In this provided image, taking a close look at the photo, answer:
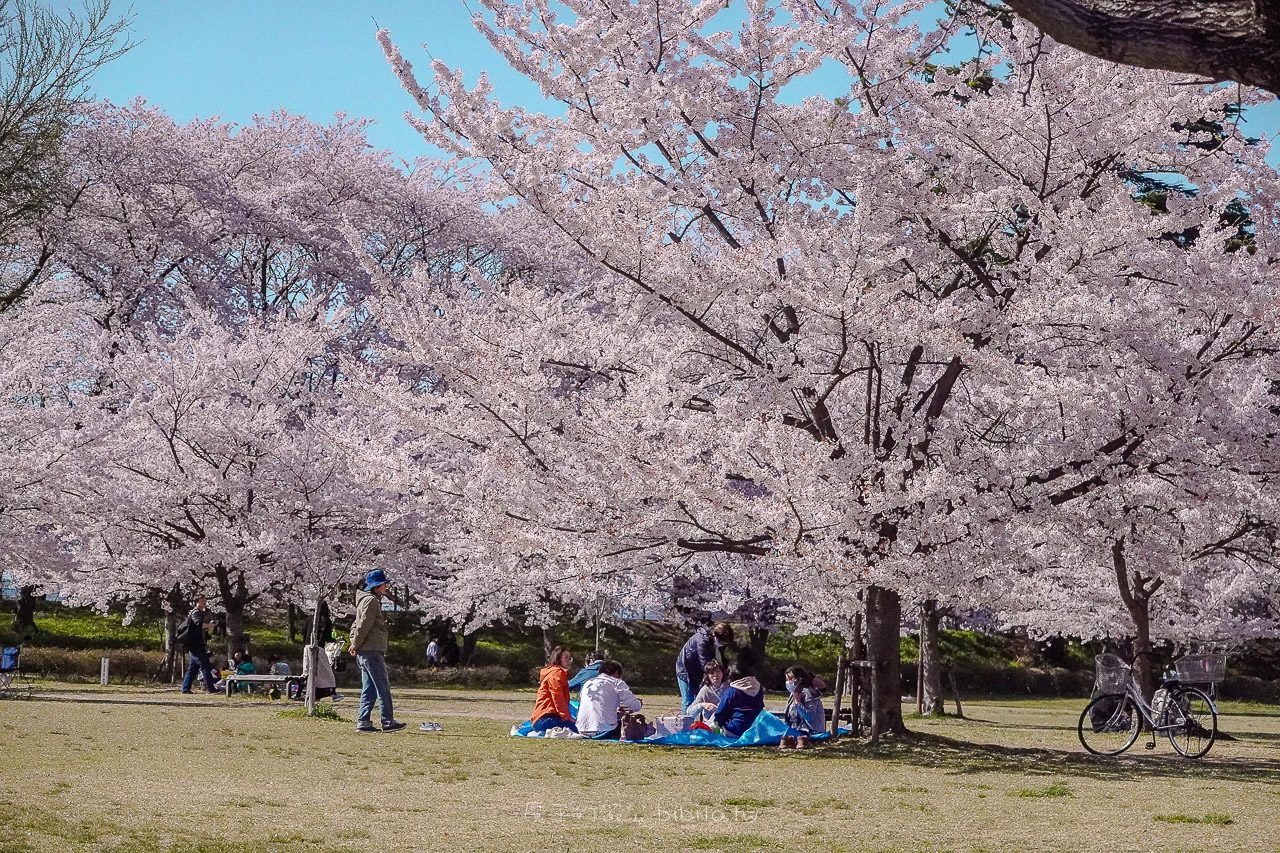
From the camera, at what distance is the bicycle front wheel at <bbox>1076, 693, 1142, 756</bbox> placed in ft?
37.8

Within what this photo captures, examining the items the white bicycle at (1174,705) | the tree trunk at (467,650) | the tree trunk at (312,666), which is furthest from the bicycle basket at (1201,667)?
the tree trunk at (467,650)

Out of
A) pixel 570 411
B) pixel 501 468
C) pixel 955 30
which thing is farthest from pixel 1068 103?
pixel 501 468

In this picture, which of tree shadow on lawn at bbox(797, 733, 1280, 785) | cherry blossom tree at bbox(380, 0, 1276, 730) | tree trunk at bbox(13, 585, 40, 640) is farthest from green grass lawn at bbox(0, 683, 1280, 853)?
tree trunk at bbox(13, 585, 40, 640)

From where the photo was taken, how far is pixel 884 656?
1165 cm

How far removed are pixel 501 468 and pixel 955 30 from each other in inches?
262

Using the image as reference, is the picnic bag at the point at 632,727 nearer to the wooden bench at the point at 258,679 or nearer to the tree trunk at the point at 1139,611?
the tree trunk at the point at 1139,611

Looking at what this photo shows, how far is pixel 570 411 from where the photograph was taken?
9.91 m

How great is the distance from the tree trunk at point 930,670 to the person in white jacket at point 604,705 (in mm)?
8203

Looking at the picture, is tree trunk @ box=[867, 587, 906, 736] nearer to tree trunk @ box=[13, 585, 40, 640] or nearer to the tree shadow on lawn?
the tree shadow on lawn

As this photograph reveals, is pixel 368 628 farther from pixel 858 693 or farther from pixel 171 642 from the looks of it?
pixel 171 642

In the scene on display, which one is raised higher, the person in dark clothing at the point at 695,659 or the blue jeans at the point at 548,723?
the person in dark clothing at the point at 695,659

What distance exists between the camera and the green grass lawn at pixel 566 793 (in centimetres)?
508

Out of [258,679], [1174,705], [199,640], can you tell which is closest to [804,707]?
[1174,705]

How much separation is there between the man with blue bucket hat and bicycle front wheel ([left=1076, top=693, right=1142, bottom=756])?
6716 mm
